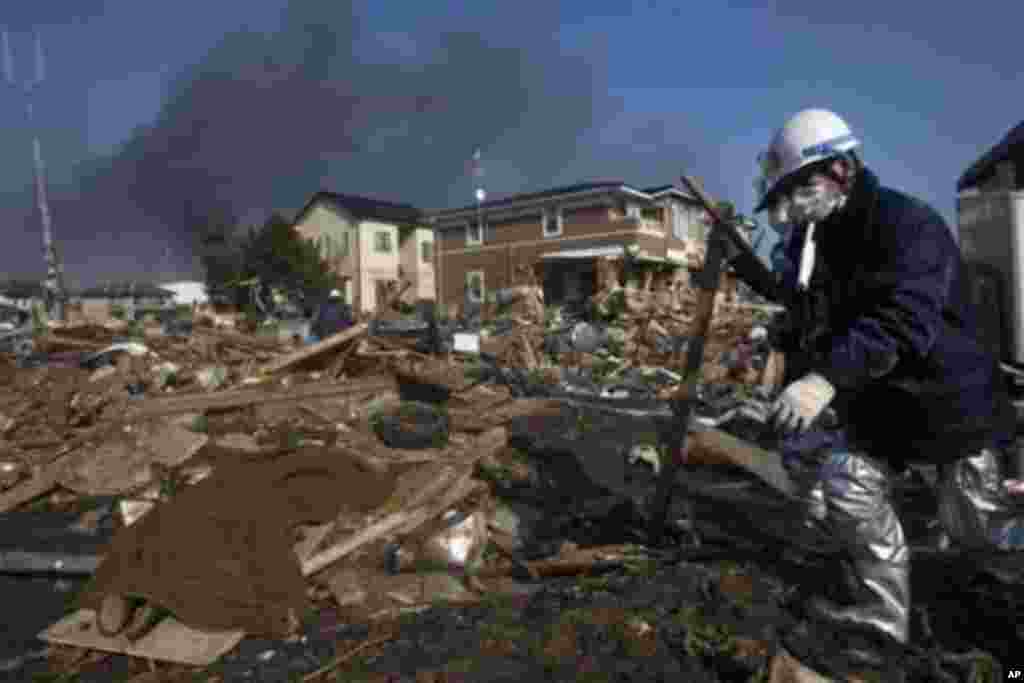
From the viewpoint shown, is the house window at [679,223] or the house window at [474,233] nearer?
the house window at [679,223]

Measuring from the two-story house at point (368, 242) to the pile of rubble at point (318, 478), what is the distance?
2880 centimetres

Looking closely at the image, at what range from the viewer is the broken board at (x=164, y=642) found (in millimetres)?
3082

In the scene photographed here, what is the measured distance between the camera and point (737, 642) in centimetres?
267

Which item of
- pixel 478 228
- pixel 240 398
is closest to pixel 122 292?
pixel 478 228

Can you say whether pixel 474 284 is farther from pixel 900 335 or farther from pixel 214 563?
pixel 900 335

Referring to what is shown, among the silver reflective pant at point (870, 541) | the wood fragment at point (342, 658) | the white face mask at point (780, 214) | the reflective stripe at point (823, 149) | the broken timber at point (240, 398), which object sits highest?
the reflective stripe at point (823, 149)

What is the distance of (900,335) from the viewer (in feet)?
7.61

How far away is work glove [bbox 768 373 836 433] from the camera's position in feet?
7.70

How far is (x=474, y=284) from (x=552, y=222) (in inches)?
214

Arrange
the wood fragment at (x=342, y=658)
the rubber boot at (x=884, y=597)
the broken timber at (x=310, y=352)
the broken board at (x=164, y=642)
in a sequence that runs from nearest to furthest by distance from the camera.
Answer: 1. the rubber boot at (x=884, y=597)
2. the wood fragment at (x=342, y=658)
3. the broken board at (x=164, y=642)
4. the broken timber at (x=310, y=352)

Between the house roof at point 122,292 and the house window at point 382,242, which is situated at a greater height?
the house window at point 382,242

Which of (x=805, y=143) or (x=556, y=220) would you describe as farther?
(x=556, y=220)

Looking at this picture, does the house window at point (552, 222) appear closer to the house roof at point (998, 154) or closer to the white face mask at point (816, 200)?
the house roof at point (998, 154)

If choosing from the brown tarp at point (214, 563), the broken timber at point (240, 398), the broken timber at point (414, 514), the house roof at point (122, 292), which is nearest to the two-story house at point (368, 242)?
the house roof at point (122, 292)
